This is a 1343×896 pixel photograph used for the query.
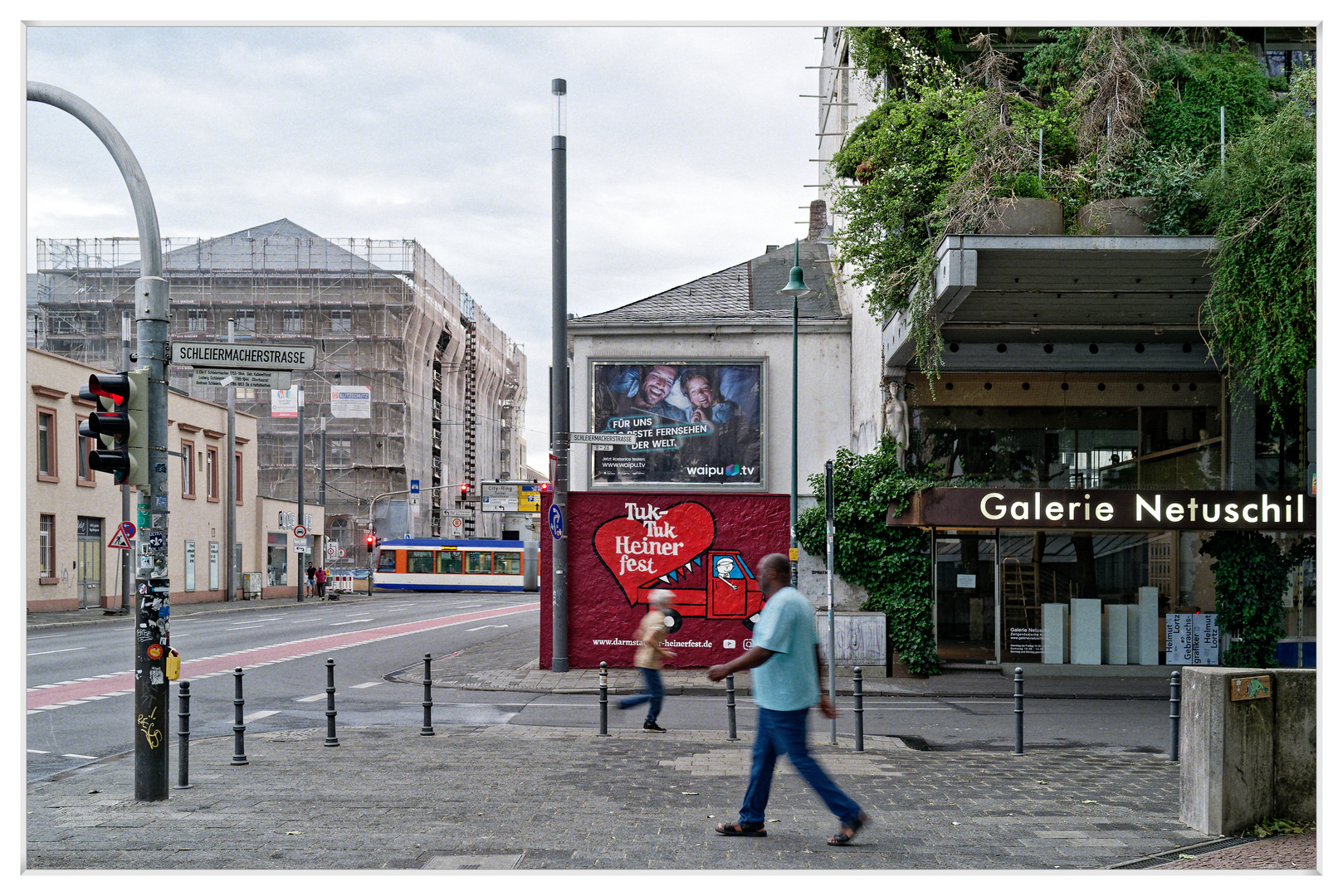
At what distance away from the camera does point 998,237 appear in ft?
48.7

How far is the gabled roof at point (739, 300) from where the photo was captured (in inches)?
918

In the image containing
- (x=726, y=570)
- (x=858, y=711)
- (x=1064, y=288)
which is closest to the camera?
(x=858, y=711)

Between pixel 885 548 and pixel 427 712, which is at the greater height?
pixel 885 548

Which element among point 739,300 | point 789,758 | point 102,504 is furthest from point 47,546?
point 789,758

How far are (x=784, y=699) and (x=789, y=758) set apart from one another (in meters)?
0.38

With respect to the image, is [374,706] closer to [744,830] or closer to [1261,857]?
[744,830]

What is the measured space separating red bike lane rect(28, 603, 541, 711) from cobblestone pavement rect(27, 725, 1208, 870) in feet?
13.6

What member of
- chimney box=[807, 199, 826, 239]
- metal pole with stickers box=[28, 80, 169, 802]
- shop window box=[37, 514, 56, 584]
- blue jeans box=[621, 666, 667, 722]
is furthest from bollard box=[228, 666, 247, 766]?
shop window box=[37, 514, 56, 584]

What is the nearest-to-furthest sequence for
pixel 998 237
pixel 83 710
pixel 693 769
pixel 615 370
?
1. pixel 693 769
2. pixel 83 710
3. pixel 998 237
4. pixel 615 370

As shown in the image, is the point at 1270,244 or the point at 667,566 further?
the point at 667,566

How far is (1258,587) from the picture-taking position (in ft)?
60.8
